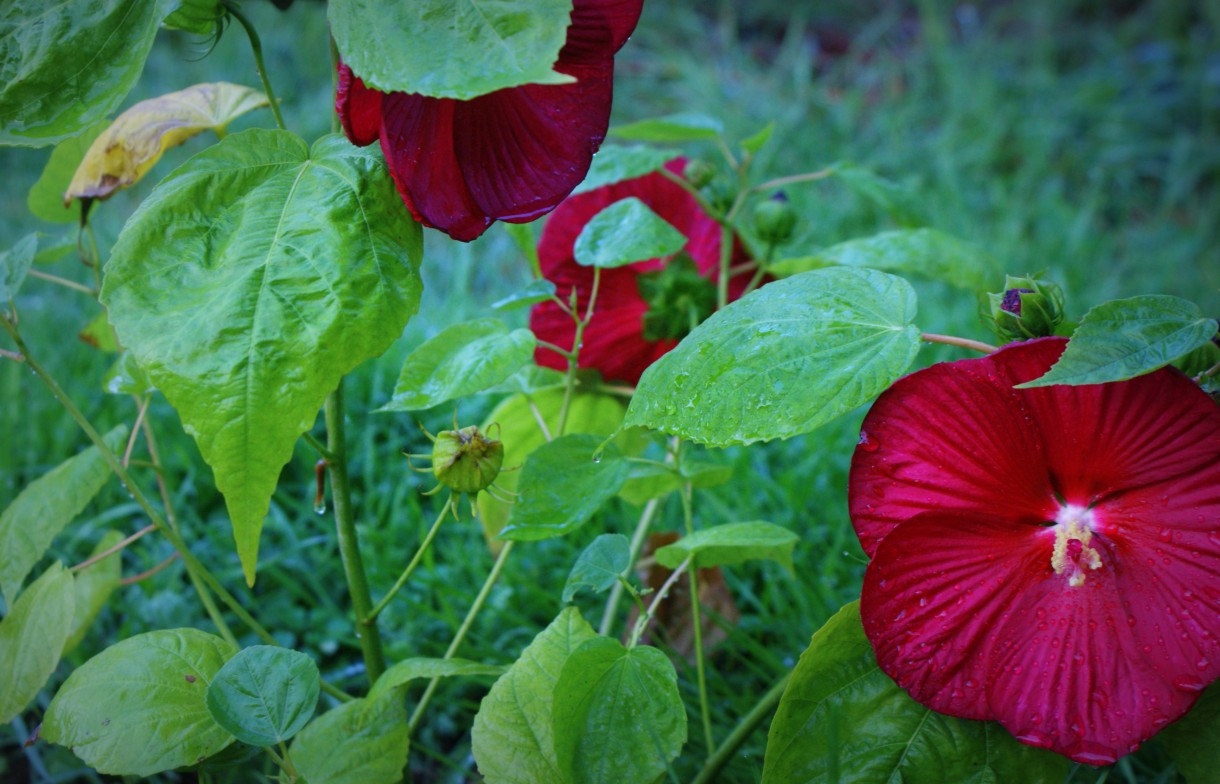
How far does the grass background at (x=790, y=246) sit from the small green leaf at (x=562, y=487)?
26 centimetres

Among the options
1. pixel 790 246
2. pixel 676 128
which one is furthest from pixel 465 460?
pixel 790 246

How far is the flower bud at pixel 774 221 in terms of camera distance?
2.89 feet

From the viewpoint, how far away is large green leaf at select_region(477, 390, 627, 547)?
0.91 m

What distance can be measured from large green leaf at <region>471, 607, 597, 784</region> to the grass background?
0.20 meters

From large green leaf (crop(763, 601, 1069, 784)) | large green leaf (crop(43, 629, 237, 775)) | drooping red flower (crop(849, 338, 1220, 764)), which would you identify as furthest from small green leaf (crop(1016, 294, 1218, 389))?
large green leaf (crop(43, 629, 237, 775))

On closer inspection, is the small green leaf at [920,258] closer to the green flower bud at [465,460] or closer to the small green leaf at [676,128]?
the small green leaf at [676,128]

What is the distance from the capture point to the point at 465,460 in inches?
25.8

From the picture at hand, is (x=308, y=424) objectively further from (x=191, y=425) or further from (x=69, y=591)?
(x=69, y=591)

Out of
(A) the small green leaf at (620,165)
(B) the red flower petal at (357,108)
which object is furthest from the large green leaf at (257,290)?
(A) the small green leaf at (620,165)

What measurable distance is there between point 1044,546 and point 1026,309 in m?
0.13

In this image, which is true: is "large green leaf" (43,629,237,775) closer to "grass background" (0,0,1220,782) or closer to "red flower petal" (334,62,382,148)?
"grass background" (0,0,1220,782)

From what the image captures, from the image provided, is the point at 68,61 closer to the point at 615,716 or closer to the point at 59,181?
the point at 59,181

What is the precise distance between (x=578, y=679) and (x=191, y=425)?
0.27 meters

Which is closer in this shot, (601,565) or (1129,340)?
(1129,340)
